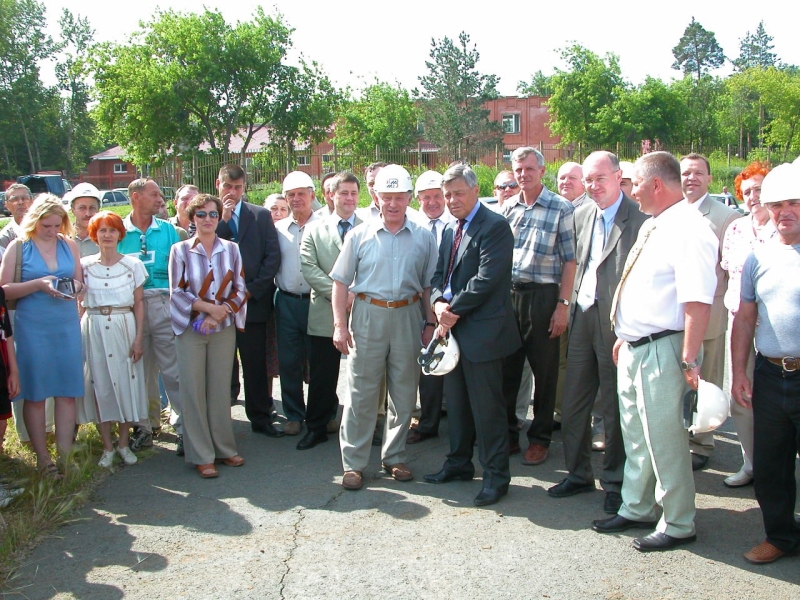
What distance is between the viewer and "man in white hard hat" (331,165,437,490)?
5.24 metres

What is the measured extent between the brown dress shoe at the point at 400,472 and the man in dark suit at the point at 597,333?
99 centimetres

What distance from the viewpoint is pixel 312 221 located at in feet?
21.0

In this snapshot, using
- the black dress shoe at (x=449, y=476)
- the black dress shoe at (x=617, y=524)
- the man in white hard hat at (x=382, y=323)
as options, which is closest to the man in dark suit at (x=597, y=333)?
the black dress shoe at (x=617, y=524)

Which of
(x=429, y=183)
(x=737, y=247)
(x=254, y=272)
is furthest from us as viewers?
(x=254, y=272)

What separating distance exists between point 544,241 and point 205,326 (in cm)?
259

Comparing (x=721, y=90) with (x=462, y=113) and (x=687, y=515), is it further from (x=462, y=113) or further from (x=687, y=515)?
(x=687, y=515)

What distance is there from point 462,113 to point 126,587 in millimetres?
43979

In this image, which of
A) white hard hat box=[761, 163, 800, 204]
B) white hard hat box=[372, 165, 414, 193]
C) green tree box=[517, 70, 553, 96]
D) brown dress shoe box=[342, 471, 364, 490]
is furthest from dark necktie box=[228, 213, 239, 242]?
green tree box=[517, 70, 553, 96]

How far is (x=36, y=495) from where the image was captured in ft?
16.0

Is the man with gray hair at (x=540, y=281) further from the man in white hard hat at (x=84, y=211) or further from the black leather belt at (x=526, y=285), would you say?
the man in white hard hat at (x=84, y=211)

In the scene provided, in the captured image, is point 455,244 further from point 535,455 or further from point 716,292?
point 716,292

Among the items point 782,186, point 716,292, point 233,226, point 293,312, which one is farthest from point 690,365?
point 233,226

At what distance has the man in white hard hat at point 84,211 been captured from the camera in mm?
6184

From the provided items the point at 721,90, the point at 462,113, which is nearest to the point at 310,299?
the point at 462,113
